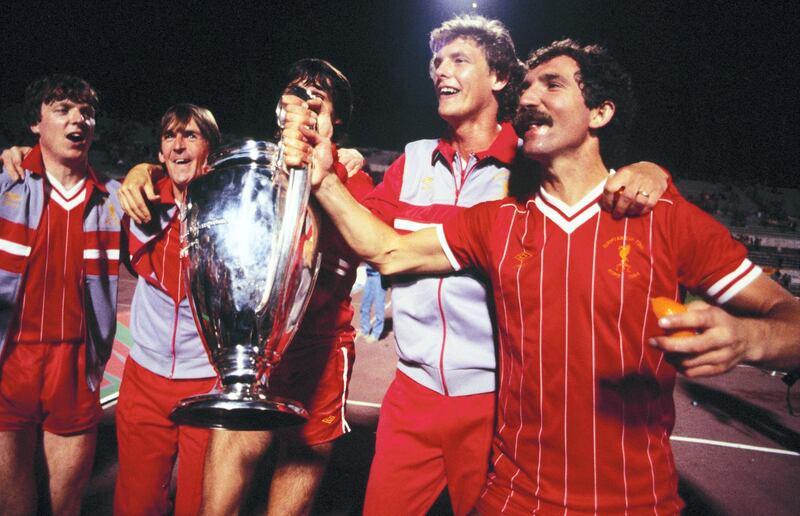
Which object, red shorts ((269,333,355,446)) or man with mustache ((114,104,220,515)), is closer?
red shorts ((269,333,355,446))

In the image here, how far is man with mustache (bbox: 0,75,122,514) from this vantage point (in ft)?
8.07

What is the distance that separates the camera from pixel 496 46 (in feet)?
7.77

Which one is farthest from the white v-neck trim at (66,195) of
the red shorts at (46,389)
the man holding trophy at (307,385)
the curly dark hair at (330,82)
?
the curly dark hair at (330,82)

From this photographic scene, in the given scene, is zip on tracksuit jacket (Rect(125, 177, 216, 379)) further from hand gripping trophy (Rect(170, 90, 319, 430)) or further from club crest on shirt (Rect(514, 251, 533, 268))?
club crest on shirt (Rect(514, 251, 533, 268))

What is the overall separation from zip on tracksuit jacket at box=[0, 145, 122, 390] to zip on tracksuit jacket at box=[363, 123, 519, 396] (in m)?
1.47

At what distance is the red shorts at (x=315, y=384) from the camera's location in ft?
7.43

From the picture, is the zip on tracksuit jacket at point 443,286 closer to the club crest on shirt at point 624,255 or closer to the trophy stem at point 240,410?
the club crest on shirt at point 624,255

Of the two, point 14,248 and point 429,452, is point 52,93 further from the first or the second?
point 429,452

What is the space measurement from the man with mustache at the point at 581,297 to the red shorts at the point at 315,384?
0.61 m

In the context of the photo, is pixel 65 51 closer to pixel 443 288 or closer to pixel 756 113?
pixel 443 288

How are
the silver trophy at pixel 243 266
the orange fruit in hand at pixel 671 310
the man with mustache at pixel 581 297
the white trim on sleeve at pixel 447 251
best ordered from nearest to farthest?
the orange fruit in hand at pixel 671 310
the silver trophy at pixel 243 266
the man with mustache at pixel 581 297
the white trim on sleeve at pixel 447 251

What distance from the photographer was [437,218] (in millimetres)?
2201

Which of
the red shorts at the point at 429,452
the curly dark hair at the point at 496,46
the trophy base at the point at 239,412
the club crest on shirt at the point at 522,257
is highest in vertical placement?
the curly dark hair at the point at 496,46

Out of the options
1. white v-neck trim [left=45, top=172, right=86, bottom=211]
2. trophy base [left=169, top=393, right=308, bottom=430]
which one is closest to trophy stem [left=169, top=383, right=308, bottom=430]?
trophy base [left=169, top=393, right=308, bottom=430]
